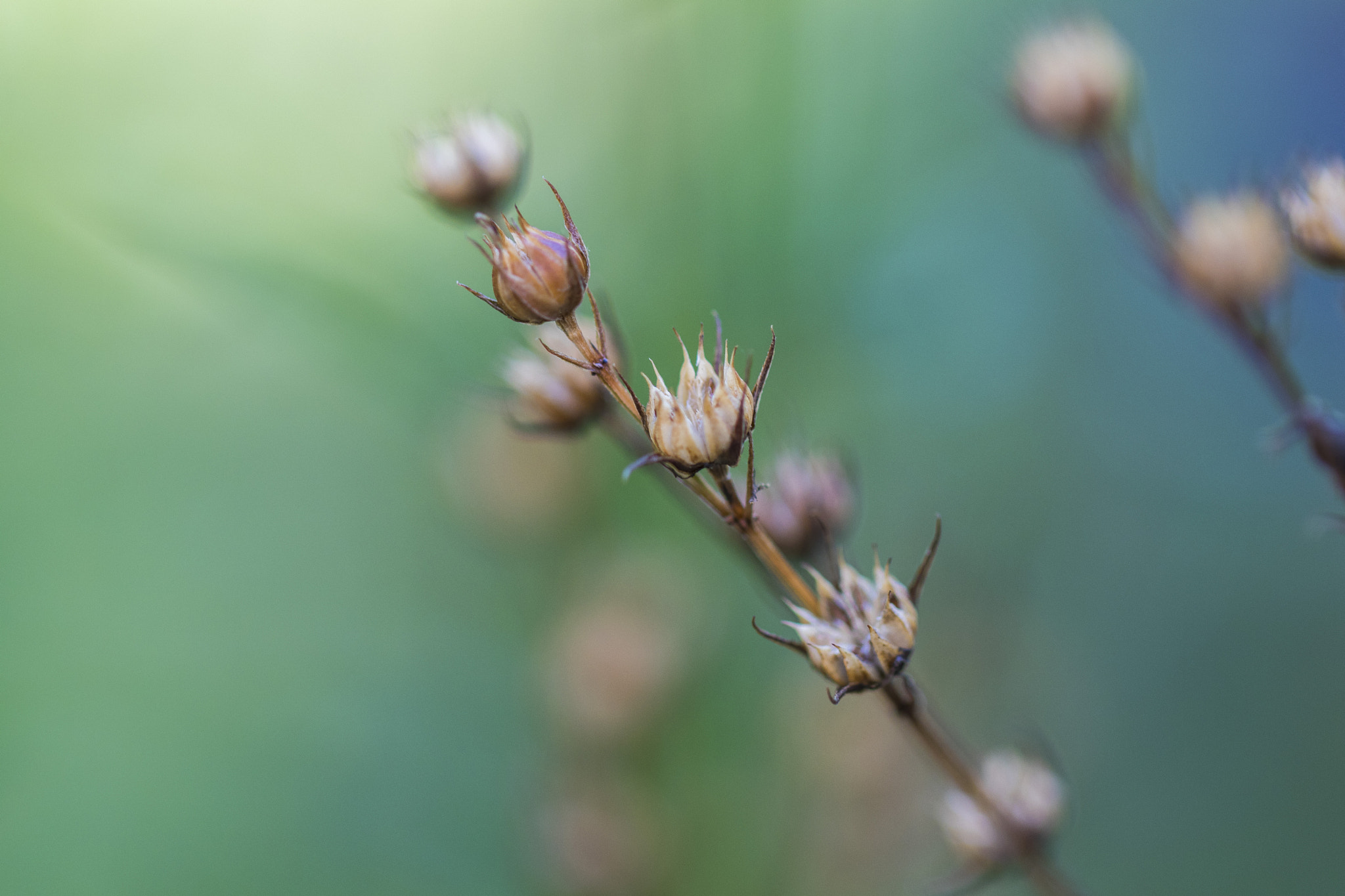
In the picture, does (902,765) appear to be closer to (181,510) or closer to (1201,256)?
(1201,256)

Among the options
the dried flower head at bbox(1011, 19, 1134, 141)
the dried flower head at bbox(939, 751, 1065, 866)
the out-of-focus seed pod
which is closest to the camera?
the dried flower head at bbox(939, 751, 1065, 866)

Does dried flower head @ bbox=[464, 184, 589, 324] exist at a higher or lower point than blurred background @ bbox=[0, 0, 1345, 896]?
higher

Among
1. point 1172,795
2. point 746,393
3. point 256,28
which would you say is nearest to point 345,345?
point 256,28

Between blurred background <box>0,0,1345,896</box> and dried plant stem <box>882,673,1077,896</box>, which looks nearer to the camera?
dried plant stem <box>882,673,1077,896</box>

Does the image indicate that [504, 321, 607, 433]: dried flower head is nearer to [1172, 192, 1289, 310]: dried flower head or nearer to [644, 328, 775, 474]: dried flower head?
[644, 328, 775, 474]: dried flower head

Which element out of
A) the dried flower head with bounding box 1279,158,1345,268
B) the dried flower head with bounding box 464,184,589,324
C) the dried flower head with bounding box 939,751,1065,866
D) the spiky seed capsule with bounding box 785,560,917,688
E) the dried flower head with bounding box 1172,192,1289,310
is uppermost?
the dried flower head with bounding box 464,184,589,324

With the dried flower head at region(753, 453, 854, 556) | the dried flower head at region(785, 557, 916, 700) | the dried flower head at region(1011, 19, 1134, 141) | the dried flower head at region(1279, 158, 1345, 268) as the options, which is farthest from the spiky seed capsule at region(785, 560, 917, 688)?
the dried flower head at region(1011, 19, 1134, 141)

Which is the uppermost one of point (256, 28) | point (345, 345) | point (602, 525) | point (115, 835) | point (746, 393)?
point (256, 28)
